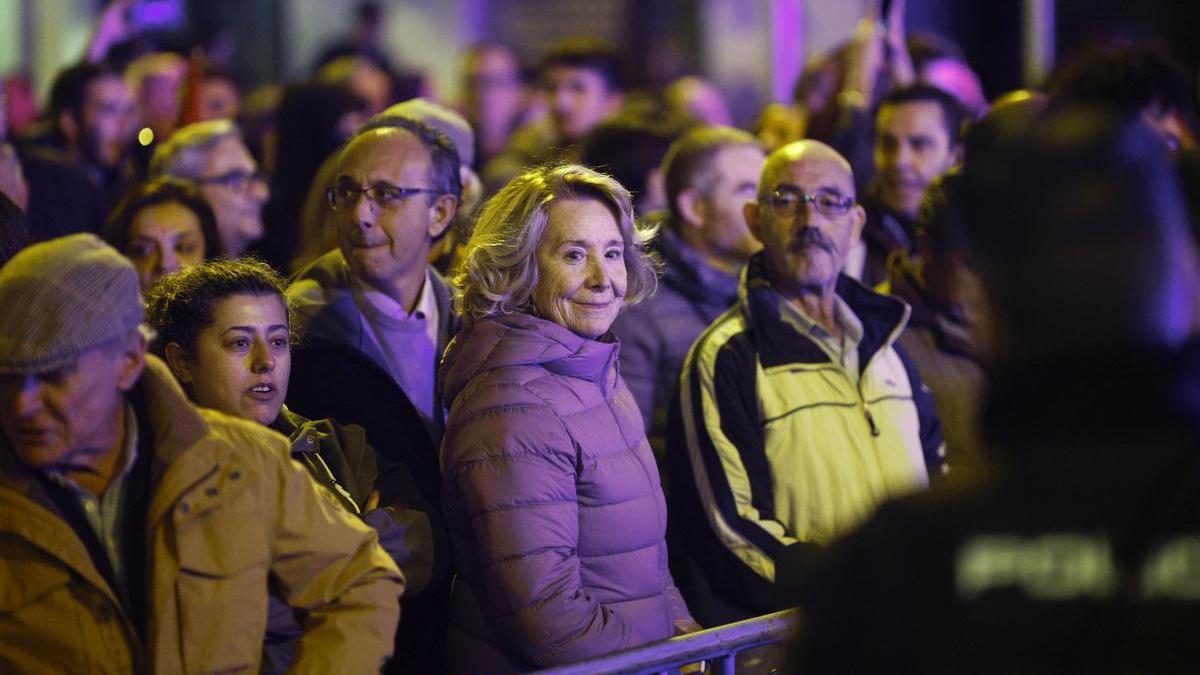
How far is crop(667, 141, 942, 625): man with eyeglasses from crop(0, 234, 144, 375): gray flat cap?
212cm

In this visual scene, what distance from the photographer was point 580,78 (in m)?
9.34

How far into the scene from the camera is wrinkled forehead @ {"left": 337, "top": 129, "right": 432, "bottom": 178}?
483 cm

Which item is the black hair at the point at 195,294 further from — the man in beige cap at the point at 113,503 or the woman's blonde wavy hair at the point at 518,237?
the man in beige cap at the point at 113,503

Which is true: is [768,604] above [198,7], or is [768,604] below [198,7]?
→ below

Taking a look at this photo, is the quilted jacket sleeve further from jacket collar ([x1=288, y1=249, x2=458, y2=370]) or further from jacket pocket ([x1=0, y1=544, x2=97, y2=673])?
jacket pocket ([x1=0, y1=544, x2=97, y2=673])

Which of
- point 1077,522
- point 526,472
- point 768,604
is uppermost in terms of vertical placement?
point 1077,522

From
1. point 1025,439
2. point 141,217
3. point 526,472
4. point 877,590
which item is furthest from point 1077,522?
point 141,217

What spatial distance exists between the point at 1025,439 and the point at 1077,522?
13cm

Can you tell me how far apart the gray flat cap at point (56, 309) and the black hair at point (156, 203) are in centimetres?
257

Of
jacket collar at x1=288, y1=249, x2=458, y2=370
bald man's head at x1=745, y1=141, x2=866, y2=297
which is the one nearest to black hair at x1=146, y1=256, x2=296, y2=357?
jacket collar at x1=288, y1=249, x2=458, y2=370

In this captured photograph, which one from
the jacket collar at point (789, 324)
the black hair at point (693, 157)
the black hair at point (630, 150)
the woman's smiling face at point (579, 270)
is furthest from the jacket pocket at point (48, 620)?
the black hair at point (630, 150)

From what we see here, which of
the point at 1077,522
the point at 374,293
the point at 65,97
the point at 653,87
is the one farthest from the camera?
the point at 653,87

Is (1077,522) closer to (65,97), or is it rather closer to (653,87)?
(65,97)

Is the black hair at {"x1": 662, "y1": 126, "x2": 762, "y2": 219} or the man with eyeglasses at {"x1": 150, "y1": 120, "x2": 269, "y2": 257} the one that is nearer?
the black hair at {"x1": 662, "y1": 126, "x2": 762, "y2": 219}
